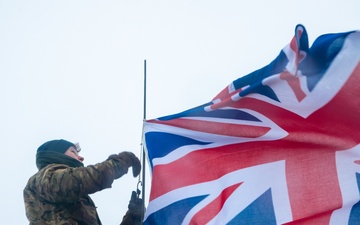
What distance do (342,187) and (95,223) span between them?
221 centimetres

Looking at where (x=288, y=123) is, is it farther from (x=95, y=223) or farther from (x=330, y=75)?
(x=95, y=223)

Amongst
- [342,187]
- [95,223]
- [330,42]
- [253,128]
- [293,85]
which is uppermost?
[330,42]

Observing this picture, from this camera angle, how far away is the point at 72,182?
4902mm

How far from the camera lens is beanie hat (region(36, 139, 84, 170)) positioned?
5.58 m

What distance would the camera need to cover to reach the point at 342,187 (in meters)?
5.26

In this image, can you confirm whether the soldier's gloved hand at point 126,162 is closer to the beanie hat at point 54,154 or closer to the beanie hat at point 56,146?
the beanie hat at point 54,154

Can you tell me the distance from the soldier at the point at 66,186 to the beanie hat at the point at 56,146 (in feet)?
0.36

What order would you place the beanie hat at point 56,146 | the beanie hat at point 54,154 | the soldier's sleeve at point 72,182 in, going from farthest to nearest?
the beanie hat at point 56,146 → the beanie hat at point 54,154 → the soldier's sleeve at point 72,182

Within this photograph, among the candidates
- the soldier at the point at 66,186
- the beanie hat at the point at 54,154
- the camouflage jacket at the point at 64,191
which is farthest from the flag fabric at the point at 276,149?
the beanie hat at the point at 54,154

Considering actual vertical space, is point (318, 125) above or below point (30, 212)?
above

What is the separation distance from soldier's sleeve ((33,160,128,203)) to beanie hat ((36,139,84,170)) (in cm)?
45

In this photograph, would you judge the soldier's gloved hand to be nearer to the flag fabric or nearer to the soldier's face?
the flag fabric

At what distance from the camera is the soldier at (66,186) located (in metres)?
4.93

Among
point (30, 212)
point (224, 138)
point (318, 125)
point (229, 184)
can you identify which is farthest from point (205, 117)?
point (30, 212)
